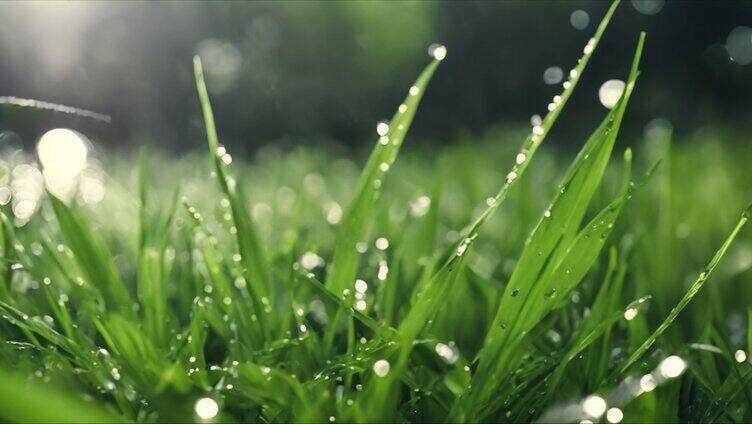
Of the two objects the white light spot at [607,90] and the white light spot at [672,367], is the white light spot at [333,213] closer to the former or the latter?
the white light spot at [672,367]

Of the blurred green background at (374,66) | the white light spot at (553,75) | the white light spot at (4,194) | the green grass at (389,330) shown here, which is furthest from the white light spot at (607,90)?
the white light spot at (4,194)

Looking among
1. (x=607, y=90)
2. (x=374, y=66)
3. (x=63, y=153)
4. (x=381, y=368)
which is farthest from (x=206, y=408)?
(x=374, y=66)

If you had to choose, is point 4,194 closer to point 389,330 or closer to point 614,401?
point 389,330

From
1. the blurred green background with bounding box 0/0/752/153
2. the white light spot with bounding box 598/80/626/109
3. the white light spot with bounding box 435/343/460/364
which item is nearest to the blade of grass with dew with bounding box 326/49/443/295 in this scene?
the white light spot with bounding box 435/343/460/364

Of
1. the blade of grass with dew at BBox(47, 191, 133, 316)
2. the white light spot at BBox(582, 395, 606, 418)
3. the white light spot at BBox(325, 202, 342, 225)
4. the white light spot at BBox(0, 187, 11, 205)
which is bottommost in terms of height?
the white light spot at BBox(582, 395, 606, 418)

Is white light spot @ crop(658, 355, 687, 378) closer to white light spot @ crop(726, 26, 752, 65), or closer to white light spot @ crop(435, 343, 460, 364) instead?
white light spot @ crop(435, 343, 460, 364)

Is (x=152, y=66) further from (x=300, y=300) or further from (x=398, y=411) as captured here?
(x=398, y=411)
